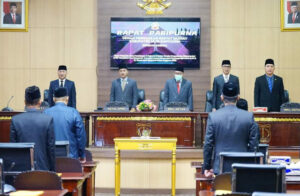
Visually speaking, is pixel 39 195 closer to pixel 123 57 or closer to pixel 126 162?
pixel 126 162

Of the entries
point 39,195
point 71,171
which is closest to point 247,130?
point 71,171

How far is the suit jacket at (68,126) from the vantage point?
628 centimetres

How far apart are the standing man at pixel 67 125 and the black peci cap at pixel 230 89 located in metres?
1.82

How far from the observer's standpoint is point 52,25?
38.8 feet

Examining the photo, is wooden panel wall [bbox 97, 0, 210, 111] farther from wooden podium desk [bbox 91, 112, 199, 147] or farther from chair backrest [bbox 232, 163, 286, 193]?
chair backrest [bbox 232, 163, 286, 193]

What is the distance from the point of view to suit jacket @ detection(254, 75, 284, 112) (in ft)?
31.4

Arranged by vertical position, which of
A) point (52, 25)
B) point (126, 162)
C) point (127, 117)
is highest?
point (52, 25)

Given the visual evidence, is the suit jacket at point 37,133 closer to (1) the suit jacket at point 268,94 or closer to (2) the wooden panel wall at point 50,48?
(1) the suit jacket at point 268,94

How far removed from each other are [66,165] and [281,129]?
4.37 m

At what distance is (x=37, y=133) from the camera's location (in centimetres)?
527

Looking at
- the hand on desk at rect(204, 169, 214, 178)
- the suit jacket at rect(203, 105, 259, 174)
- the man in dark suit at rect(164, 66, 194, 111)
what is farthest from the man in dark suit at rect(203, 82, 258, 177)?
the man in dark suit at rect(164, 66, 194, 111)

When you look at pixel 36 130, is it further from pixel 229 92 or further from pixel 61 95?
pixel 229 92

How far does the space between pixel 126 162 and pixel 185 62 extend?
11.6ft

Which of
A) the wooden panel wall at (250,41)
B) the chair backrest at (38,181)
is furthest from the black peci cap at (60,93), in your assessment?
the wooden panel wall at (250,41)
